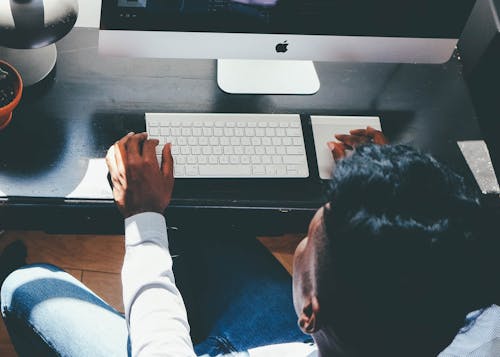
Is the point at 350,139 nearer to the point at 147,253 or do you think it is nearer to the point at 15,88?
the point at 147,253

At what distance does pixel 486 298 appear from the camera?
3.09 feet

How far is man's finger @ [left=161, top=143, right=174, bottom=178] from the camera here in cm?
118

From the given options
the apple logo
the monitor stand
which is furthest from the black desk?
Answer: the apple logo

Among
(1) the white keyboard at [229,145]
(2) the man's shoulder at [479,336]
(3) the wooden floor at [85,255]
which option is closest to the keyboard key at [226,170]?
(1) the white keyboard at [229,145]

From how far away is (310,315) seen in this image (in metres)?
0.91

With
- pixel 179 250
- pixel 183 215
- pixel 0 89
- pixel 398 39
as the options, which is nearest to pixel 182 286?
pixel 179 250

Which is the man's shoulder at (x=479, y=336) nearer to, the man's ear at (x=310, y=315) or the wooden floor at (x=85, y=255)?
the man's ear at (x=310, y=315)

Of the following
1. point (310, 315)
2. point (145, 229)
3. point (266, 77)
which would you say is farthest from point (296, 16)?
point (310, 315)

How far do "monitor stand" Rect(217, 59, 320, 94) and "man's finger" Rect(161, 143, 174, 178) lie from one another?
0.22m

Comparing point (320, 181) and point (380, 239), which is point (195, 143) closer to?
point (320, 181)

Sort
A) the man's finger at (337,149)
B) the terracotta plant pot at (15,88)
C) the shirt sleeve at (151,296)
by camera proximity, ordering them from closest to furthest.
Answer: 1. the shirt sleeve at (151,296)
2. the terracotta plant pot at (15,88)
3. the man's finger at (337,149)

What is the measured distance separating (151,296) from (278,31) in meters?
0.55

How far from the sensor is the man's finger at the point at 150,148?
1.18 meters

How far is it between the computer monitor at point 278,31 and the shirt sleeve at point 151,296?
1.11 ft
